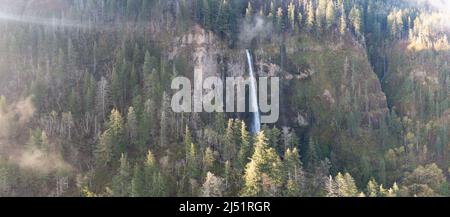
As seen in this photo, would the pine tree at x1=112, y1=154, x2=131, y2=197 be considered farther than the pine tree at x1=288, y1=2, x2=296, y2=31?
No

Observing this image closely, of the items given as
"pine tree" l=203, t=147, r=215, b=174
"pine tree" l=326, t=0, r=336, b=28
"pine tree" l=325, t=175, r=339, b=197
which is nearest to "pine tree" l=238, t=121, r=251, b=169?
"pine tree" l=203, t=147, r=215, b=174

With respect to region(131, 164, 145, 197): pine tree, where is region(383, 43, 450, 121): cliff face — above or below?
above

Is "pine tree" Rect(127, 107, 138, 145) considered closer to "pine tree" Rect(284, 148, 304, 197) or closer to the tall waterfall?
the tall waterfall

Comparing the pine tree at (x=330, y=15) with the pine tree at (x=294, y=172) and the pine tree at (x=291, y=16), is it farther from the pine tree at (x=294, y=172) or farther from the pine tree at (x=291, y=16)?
the pine tree at (x=294, y=172)

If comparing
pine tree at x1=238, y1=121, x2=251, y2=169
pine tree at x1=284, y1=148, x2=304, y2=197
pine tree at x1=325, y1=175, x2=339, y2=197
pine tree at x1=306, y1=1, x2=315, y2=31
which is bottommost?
pine tree at x1=325, y1=175, x2=339, y2=197

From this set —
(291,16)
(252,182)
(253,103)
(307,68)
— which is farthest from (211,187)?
(291,16)

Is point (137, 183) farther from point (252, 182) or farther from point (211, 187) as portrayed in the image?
point (252, 182)

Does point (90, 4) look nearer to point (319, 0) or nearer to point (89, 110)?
point (89, 110)

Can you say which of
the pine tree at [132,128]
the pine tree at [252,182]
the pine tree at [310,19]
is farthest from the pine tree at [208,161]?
the pine tree at [310,19]

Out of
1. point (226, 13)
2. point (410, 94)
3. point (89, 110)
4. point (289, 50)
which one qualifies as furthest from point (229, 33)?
point (410, 94)

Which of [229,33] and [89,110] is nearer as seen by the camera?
[89,110]
